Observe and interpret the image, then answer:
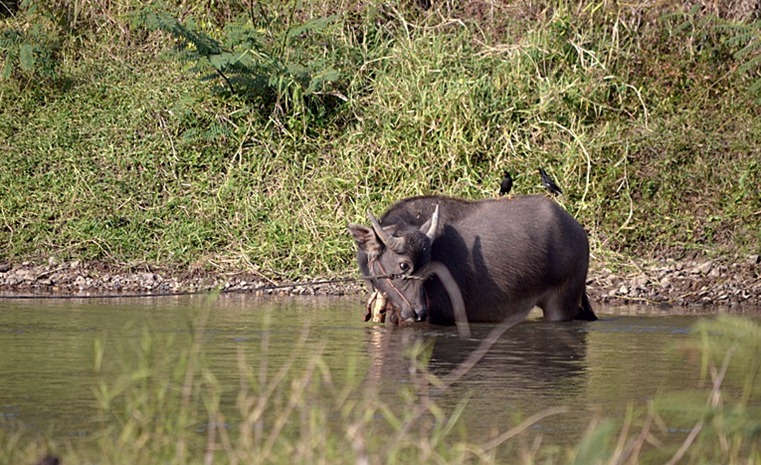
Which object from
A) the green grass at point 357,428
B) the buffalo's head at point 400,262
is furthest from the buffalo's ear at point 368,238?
the green grass at point 357,428

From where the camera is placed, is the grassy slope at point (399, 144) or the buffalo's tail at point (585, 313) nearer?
the buffalo's tail at point (585, 313)

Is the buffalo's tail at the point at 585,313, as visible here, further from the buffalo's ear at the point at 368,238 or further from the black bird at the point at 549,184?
the black bird at the point at 549,184

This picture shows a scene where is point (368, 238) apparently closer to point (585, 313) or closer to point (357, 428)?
point (585, 313)

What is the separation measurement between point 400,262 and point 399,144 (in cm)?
525

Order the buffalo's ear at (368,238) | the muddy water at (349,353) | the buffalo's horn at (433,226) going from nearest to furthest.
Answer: the muddy water at (349,353)
the buffalo's ear at (368,238)
the buffalo's horn at (433,226)

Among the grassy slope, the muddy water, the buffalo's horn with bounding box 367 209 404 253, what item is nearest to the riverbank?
the grassy slope

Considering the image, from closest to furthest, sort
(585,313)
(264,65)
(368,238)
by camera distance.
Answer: (368,238)
(585,313)
(264,65)

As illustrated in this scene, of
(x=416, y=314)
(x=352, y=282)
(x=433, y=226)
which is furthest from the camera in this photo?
(x=352, y=282)

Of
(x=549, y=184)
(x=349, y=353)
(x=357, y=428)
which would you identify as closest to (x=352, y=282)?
(x=549, y=184)

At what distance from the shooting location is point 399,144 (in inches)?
602

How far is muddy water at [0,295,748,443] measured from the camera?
6.53 metres

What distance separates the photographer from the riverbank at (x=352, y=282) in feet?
41.3

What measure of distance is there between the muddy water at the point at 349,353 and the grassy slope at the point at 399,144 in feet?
7.63

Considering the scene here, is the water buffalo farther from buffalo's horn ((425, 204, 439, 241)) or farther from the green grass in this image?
the green grass
